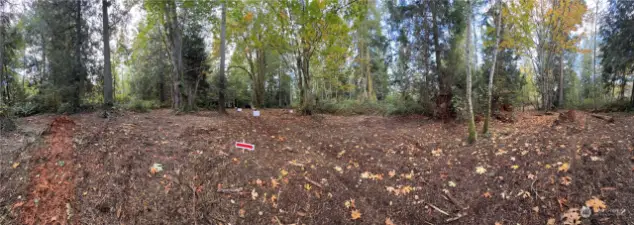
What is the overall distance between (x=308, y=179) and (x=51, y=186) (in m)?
3.30

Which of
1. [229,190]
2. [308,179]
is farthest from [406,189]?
[229,190]

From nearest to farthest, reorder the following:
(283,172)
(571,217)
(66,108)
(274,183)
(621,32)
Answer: (571,217), (274,183), (283,172), (66,108), (621,32)

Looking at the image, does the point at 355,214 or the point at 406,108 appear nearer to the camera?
the point at 355,214

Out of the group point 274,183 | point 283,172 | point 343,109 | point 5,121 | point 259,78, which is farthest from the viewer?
point 259,78

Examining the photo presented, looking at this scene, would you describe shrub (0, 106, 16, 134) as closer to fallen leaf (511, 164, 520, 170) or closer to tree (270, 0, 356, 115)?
tree (270, 0, 356, 115)

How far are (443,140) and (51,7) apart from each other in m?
13.2

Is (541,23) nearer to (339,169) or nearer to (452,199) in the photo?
(452,199)

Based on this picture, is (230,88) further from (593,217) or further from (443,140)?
(593,217)

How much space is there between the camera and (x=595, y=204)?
3098 millimetres

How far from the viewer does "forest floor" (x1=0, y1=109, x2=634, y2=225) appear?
3.21 meters

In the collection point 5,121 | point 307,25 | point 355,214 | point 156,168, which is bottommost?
point 355,214

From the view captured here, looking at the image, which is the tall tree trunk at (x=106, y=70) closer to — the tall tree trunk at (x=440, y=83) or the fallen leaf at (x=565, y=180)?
the tall tree trunk at (x=440, y=83)

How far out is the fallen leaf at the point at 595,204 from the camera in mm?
3045

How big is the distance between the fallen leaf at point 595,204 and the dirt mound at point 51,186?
5803 mm
